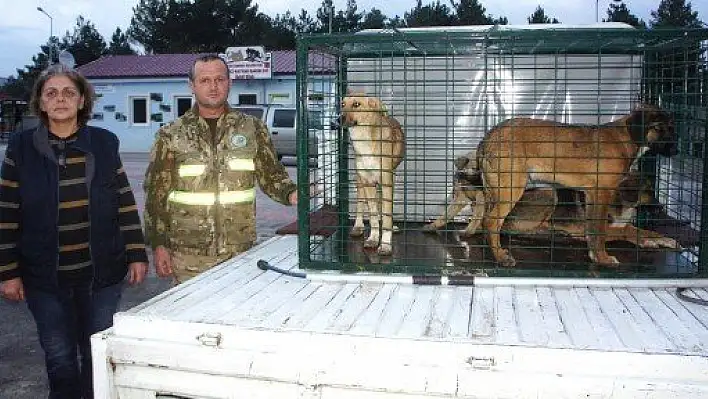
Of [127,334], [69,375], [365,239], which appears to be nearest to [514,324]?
[127,334]

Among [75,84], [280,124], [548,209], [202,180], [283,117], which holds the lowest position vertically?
[548,209]

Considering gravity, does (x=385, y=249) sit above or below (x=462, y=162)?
below

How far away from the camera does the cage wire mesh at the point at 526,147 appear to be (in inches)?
127

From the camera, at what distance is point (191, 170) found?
3797mm

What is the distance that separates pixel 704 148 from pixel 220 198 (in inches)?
96.3

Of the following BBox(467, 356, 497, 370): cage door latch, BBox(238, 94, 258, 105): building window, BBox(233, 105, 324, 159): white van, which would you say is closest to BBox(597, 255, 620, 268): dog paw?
BBox(467, 356, 497, 370): cage door latch

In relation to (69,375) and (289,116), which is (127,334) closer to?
(69,375)

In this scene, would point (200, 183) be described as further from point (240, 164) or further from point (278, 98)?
point (278, 98)

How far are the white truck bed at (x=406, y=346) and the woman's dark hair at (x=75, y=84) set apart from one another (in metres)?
1.32

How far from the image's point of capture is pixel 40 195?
131 inches

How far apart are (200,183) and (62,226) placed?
758mm

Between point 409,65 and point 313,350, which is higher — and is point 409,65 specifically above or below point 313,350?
above

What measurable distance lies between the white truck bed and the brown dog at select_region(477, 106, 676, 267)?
777 millimetres

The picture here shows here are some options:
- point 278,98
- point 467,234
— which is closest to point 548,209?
point 467,234
